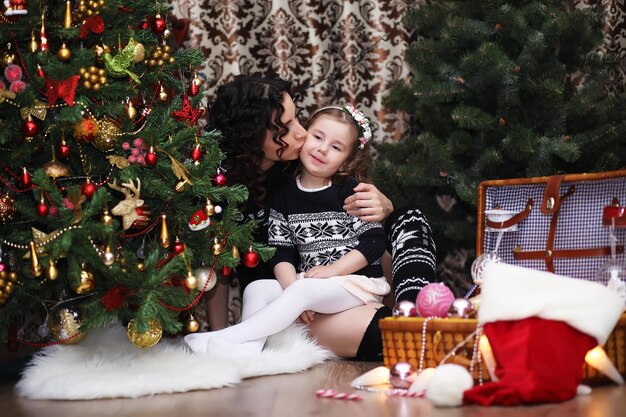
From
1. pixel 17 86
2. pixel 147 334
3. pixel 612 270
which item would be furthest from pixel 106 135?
pixel 612 270

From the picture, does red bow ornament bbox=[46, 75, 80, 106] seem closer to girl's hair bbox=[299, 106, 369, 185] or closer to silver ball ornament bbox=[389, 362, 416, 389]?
girl's hair bbox=[299, 106, 369, 185]

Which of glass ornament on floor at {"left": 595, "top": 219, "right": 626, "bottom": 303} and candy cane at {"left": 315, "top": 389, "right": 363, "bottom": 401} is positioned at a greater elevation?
glass ornament on floor at {"left": 595, "top": 219, "right": 626, "bottom": 303}

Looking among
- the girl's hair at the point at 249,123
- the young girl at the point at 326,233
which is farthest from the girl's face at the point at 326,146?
the girl's hair at the point at 249,123

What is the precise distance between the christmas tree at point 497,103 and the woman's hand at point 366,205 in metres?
0.39

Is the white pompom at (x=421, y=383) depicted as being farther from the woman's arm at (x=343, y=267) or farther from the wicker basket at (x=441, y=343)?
the woman's arm at (x=343, y=267)

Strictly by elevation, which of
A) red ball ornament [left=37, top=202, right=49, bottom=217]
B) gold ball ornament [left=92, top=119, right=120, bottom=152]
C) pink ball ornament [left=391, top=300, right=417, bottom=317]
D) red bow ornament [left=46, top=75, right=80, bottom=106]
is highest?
red bow ornament [left=46, top=75, right=80, bottom=106]

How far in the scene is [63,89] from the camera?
90.0 inches

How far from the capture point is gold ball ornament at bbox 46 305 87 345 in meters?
2.41

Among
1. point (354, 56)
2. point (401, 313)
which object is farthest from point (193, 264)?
point (354, 56)

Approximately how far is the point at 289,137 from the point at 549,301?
1292mm

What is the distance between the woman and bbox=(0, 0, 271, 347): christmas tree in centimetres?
36

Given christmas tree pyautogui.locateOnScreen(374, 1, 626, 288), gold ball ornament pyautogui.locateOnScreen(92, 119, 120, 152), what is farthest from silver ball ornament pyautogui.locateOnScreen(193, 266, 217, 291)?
christmas tree pyautogui.locateOnScreen(374, 1, 626, 288)

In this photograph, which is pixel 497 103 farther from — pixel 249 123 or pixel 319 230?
pixel 249 123

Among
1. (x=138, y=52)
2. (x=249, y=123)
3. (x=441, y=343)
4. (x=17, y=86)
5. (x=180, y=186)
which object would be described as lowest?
(x=441, y=343)
